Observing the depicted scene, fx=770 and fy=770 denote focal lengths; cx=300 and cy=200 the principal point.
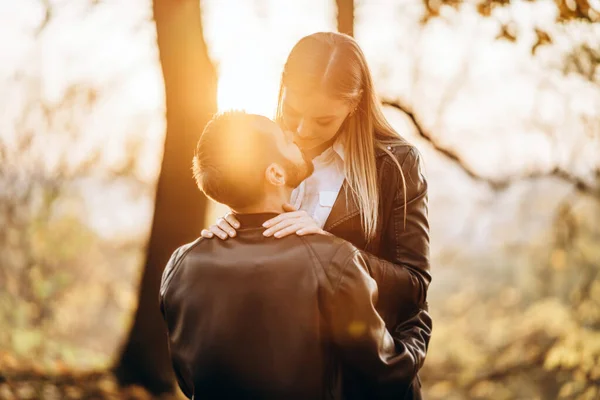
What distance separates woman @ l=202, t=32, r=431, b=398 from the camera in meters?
2.39

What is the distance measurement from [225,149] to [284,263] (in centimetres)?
35

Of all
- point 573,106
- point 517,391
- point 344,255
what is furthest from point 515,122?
point 344,255

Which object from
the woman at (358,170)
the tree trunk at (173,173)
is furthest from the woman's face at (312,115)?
the tree trunk at (173,173)

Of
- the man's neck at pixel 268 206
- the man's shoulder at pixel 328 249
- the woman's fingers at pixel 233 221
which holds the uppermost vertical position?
the man's neck at pixel 268 206

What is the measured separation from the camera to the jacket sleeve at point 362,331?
6.27 ft

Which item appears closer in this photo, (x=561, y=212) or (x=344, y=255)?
(x=344, y=255)

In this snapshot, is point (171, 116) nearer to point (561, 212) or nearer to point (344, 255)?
point (344, 255)

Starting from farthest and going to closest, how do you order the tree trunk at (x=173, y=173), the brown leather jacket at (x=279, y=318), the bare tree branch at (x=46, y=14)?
the bare tree branch at (x=46, y=14), the tree trunk at (x=173, y=173), the brown leather jacket at (x=279, y=318)

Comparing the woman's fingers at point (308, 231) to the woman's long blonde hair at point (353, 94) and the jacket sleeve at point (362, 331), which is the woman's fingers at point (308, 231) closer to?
the jacket sleeve at point (362, 331)

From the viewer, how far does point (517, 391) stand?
36.2 ft

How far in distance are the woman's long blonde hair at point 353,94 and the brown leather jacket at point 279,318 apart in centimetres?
46

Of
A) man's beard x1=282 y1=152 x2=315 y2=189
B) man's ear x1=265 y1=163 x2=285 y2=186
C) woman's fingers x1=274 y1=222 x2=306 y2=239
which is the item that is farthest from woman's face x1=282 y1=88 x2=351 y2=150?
woman's fingers x1=274 y1=222 x2=306 y2=239

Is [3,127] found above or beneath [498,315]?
above

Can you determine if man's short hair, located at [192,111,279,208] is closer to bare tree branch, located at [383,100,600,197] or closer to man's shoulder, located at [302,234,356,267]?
man's shoulder, located at [302,234,356,267]
